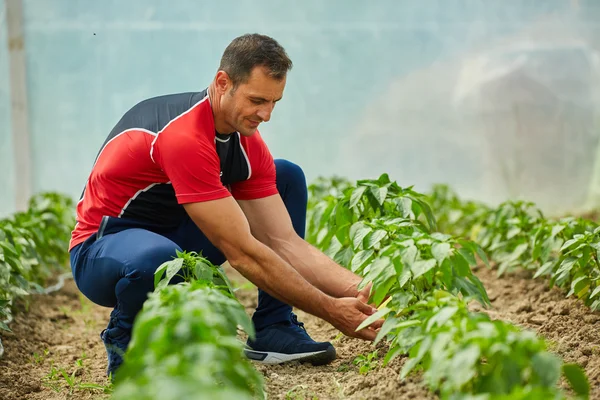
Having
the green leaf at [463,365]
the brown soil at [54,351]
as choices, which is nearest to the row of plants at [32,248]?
the brown soil at [54,351]

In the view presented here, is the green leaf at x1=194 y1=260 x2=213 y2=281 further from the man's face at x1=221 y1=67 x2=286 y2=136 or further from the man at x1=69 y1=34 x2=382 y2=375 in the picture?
the man's face at x1=221 y1=67 x2=286 y2=136

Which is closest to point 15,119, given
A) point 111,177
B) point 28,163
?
point 28,163

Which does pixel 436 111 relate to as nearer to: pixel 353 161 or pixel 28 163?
pixel 353 161

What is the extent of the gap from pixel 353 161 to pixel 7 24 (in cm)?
330

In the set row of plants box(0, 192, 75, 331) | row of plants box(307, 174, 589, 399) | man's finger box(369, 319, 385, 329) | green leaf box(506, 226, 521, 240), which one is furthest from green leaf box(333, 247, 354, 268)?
row of plants box(0, 192, 75, 331)

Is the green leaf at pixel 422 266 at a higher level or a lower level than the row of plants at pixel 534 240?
higher

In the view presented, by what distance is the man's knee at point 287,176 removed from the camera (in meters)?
3.41

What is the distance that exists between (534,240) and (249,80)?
1.71 meters

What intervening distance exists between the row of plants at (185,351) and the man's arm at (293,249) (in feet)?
3.04

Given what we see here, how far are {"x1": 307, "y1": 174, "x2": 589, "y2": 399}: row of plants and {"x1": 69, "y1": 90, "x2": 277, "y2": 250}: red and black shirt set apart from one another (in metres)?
0.47

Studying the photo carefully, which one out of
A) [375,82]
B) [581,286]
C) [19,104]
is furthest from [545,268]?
[19,104]

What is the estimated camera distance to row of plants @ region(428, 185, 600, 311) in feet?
10.5

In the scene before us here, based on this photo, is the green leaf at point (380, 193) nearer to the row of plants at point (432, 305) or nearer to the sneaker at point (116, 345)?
the row of plants at point (432, 305)

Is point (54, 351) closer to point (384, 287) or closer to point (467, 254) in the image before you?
point (384, 287)
